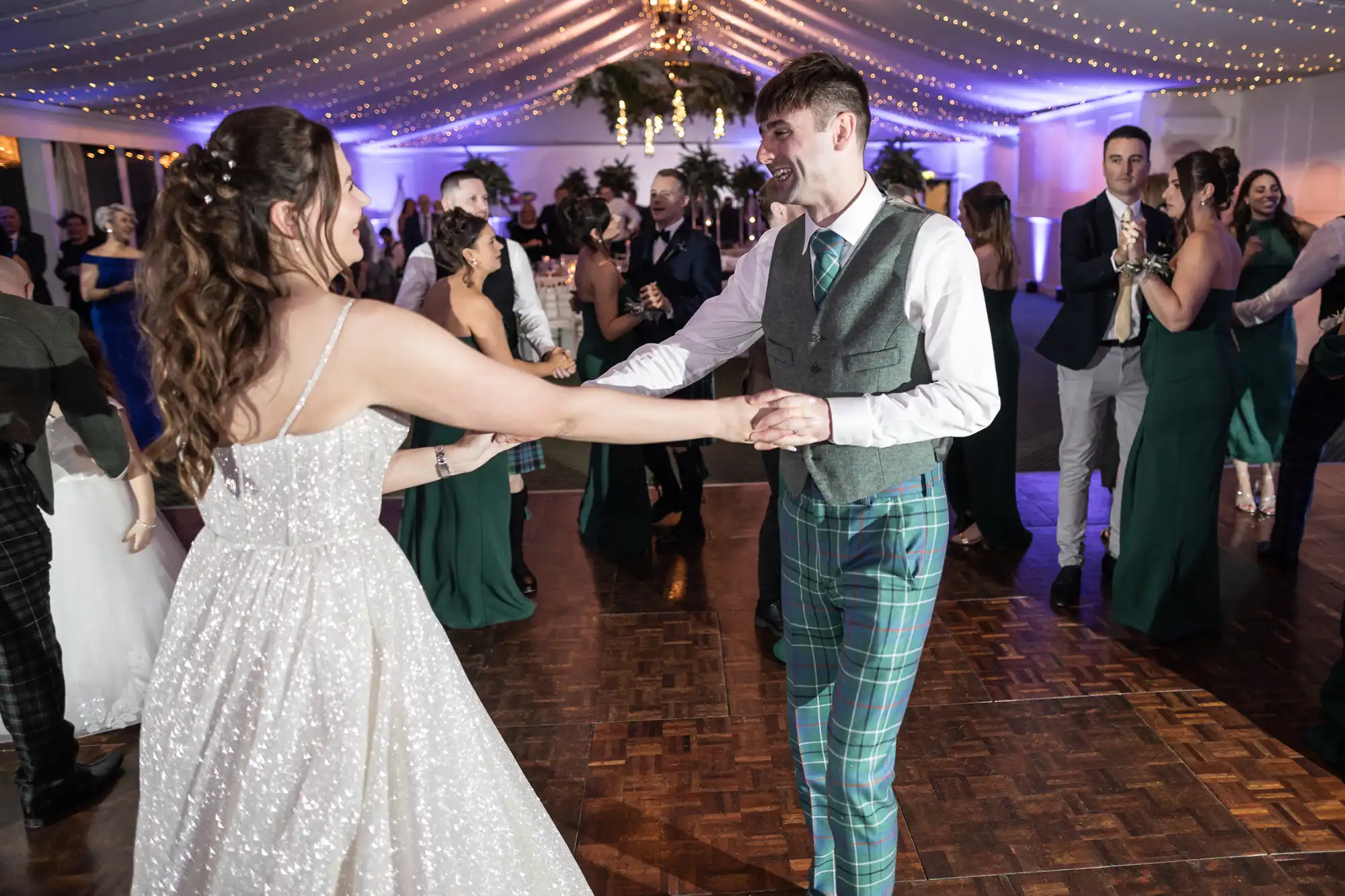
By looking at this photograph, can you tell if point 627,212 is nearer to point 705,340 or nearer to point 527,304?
point 527,304

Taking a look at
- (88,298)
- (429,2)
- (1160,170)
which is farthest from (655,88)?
(88,298)

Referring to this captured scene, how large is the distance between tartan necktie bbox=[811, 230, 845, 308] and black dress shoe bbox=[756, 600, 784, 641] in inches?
78.9

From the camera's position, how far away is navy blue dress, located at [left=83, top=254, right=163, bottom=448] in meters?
6.17

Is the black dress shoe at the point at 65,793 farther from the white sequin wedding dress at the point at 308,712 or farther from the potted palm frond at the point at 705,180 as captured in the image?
the potted palm frond at the point at 705,180

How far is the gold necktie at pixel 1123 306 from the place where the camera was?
3.61m

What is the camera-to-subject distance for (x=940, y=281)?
170 cm

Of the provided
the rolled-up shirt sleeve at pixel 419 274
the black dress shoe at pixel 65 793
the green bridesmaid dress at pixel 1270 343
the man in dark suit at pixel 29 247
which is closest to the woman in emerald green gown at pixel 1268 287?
the green bridesmaid dress at pixel 1270 343

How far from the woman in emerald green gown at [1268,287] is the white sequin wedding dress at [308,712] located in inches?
189

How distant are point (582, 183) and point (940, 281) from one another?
12.1 metres

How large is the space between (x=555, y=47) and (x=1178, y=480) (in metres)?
9.10

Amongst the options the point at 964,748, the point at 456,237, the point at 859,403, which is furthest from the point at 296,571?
the point at 456,237

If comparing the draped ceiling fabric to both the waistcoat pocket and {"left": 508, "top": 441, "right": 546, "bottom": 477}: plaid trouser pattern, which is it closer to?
{"left": 508, "top": 441, "right": 546, "bottom": 477}: plaid trouser pattern

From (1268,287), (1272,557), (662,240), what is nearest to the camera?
(1272,557)

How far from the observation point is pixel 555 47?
1091 centimetres
